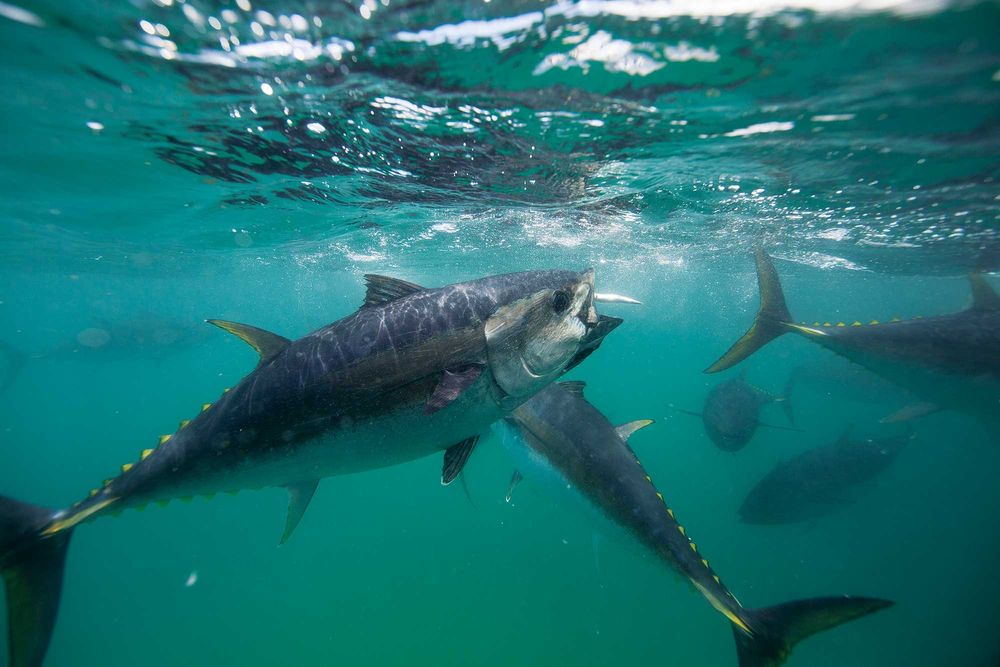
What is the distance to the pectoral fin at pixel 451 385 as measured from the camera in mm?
2602

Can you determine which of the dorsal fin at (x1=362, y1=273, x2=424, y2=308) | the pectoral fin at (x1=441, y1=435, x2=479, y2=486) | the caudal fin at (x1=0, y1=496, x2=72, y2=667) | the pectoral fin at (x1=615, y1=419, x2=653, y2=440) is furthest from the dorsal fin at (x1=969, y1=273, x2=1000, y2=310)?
the caudal fin at (x1=0, y1=496, x2=72, y2=667)

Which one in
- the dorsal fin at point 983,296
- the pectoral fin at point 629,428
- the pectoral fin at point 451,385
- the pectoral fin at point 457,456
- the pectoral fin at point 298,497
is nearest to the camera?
the pectoral fin at point 451,385

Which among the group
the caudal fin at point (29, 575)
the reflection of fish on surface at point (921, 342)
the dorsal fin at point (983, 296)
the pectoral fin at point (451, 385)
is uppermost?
the pectoral fin at point (451, 385)

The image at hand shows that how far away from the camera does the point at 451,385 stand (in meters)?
2.73

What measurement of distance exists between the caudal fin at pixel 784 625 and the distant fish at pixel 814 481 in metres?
8.62

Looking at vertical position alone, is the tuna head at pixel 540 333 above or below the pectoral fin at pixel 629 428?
above

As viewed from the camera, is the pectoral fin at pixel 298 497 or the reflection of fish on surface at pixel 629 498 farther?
the pectoral fin at pixel 298 497

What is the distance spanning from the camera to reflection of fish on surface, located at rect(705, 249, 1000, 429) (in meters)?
7.20

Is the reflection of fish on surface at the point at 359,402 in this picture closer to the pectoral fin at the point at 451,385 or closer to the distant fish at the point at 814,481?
the pectoral fin at the point at 451,385

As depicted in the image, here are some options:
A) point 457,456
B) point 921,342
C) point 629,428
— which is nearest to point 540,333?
point 457,456

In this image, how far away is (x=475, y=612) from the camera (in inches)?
496

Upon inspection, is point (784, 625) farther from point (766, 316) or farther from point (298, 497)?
point (766, 316)

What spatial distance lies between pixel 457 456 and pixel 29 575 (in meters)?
3.63

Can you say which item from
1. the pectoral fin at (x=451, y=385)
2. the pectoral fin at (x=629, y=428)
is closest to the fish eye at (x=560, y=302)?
the pectoral fin at (x=451, y=385)
